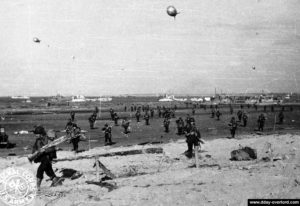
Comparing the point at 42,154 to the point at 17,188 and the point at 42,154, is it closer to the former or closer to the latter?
the point at 42,154

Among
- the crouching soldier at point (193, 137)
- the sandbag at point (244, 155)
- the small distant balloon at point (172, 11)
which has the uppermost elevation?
the small distant balloon at point (172, 11)

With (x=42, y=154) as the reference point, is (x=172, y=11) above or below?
above

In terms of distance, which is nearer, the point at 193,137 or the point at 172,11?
the point at 193,137

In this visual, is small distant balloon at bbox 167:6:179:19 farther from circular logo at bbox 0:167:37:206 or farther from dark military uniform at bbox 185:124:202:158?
circular logo at bbox 0:167:37:206

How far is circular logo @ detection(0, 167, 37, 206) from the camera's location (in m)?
9.04

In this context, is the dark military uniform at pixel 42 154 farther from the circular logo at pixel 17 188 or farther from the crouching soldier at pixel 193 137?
the crouching soldier at pixel 193 137

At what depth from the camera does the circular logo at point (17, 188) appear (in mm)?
9039

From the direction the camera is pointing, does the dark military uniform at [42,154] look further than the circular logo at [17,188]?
Yes

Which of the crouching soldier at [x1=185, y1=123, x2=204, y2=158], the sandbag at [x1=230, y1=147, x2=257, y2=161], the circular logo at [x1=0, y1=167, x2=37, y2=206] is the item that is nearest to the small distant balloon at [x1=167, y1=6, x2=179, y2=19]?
the crouching soldier at [x1=185, y1=123, x2=204, y2=158]

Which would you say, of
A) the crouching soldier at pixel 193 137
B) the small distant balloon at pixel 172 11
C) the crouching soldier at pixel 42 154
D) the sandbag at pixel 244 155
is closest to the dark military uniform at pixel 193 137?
the crouching soldier at pixel 193 137

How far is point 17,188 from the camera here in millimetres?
9609

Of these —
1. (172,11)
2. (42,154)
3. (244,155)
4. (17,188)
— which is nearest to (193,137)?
(244,155)

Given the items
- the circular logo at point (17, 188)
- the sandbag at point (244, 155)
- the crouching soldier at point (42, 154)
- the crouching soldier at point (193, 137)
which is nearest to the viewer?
the circular logo at point (17, 188)

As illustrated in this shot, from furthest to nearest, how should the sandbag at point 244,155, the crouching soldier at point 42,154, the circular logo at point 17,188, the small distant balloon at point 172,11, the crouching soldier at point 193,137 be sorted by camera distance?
1. the small distant balloon at point 172,11
2. the crouching soldier at point 193,137
3. the sandbag at point 244,155
4. the crouching soldier at point 42,154
5. the circular logo at point 17,188
